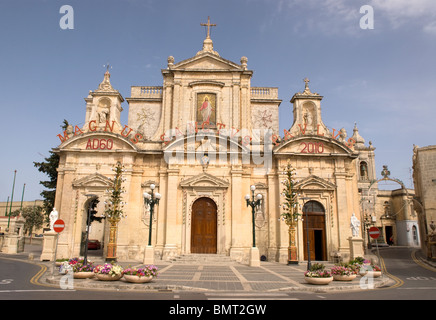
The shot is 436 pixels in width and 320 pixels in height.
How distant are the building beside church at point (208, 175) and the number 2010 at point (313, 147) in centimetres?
2

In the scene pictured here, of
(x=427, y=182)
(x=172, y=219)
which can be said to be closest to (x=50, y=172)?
(x=172, y=219)

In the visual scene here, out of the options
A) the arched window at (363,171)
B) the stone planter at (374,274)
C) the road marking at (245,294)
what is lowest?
the road marking at (245,294)

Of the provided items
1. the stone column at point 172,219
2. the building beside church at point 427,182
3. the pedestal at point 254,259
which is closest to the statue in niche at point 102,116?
the stone column at point 172,219

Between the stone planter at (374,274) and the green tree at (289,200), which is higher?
the green tree at (289,200)

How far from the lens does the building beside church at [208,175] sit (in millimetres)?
28188

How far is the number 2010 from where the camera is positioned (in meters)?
29.9

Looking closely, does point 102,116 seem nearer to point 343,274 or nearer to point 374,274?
point 343,274

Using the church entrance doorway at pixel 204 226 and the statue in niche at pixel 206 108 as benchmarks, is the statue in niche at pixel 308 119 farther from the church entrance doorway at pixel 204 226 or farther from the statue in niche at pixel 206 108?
the church entrance doorway at pixel 204 226

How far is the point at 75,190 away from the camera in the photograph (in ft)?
95.1

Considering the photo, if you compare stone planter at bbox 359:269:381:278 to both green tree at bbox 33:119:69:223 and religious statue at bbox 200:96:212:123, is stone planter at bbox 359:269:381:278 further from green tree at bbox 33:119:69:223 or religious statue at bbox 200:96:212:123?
green tree at bbox 33:119:69:223

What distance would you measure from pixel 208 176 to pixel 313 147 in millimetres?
9479

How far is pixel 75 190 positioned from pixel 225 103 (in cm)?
1508

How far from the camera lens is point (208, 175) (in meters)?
29.0
